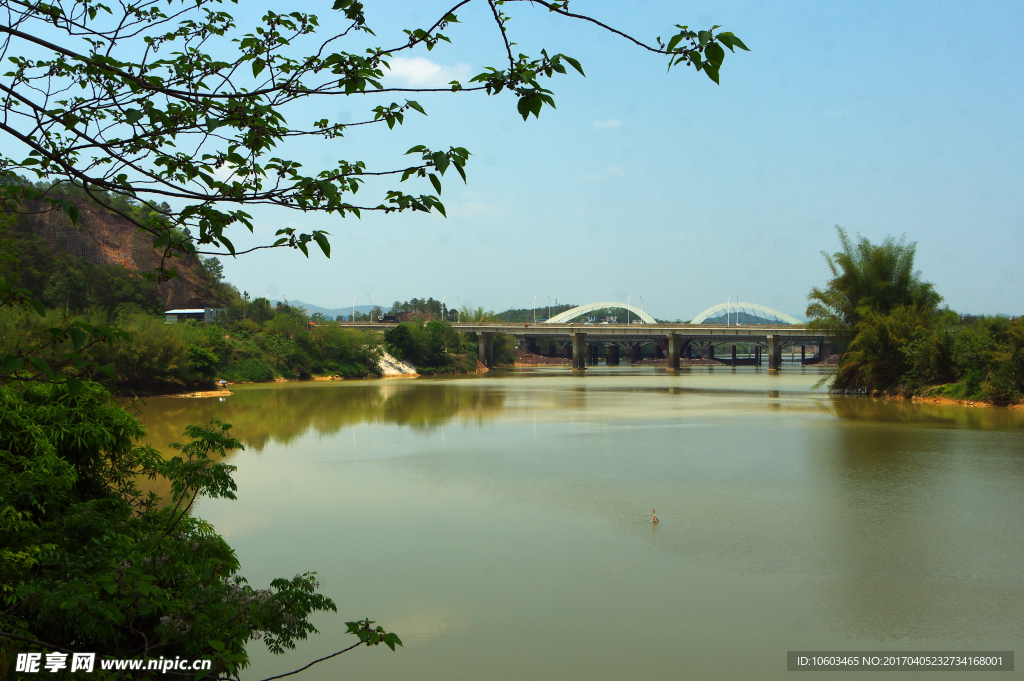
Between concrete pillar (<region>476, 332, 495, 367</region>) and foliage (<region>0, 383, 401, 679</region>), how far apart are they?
2693 inches

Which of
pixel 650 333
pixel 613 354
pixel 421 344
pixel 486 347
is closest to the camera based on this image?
pixel 421 344

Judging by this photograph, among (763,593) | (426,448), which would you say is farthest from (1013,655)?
(426,448)

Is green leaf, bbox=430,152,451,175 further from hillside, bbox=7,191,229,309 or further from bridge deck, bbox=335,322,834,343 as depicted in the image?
bridge deck, bbox=335,322,834,343

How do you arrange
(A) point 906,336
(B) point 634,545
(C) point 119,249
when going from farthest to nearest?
1. (C) point 119,249
2. (A) point 906,336
3. (B) point 634,545

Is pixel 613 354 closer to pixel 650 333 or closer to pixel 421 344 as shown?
pixel 650 333

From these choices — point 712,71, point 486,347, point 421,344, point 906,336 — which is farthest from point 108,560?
point 486,347

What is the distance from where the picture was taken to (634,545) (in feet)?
28.3

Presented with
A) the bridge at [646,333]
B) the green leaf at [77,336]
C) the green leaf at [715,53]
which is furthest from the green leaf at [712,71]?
the bridge at [646,333]

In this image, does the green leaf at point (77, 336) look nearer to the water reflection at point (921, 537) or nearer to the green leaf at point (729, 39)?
the green leaf at point (729, 39)

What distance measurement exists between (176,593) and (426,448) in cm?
1212

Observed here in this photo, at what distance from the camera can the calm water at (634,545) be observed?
19.5ft

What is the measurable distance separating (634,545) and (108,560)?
18.8ft

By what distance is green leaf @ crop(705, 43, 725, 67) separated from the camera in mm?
2770

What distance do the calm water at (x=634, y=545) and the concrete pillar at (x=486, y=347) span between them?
57026mm
